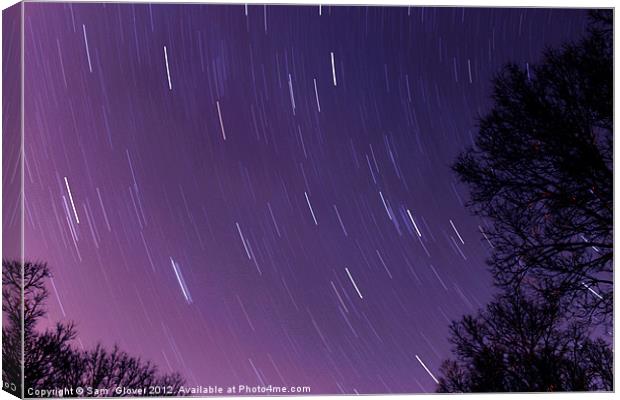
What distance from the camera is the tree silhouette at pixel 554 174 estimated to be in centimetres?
639

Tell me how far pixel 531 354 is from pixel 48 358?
3.32 m

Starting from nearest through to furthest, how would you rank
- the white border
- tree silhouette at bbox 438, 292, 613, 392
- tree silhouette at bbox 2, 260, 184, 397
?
tree silhouette at bbox 2, 260, 184, 397 < the white border < tree silhouette at bbox 438, 292, 613, 392

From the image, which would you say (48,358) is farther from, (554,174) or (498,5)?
(498,5)

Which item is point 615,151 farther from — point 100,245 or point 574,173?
point 100,245

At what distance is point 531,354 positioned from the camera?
253 inches

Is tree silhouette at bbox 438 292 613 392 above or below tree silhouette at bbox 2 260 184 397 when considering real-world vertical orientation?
below

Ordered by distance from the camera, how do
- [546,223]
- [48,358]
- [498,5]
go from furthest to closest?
[546,223], [498,5], [48,358]

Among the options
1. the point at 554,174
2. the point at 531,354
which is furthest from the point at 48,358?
the point at 554,174

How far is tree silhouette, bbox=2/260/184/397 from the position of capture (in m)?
5.84

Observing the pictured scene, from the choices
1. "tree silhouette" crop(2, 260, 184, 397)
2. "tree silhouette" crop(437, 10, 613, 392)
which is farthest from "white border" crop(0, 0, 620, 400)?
"tree silhouette" crop(2, 260, 184, 397)

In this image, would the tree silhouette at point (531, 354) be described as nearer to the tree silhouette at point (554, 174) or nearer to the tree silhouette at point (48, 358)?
the tree silhouette at point (554, 174)

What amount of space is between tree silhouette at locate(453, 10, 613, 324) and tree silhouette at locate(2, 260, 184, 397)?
2.50 meters

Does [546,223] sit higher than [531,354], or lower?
higher

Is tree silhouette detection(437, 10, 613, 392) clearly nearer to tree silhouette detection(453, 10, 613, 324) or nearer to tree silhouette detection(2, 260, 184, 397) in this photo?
tree silhouette detection(453, 10, 613, 324)
